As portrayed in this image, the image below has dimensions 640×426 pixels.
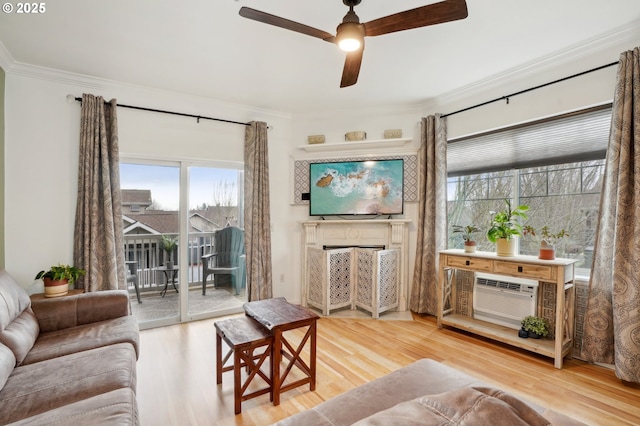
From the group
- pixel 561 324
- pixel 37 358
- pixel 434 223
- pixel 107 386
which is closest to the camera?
pixel 107 386

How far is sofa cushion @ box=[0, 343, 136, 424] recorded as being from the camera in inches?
54.5

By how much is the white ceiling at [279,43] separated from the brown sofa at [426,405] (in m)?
2.25

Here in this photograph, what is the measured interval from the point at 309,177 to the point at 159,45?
2285mm

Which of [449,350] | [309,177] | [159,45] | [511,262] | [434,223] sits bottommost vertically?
[449,350]

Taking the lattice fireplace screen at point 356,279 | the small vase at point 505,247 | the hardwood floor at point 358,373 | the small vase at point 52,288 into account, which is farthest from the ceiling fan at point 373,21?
the small vase at point 52,288

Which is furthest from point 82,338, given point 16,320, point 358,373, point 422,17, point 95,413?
point 422,17

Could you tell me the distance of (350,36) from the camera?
1722 mm

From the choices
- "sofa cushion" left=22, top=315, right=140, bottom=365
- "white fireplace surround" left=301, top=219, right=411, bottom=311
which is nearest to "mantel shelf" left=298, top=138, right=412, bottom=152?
"white fireplace surround" left=301, top=219, right=411, bottom=311

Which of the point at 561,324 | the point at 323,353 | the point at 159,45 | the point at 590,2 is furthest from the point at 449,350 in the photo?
the point at 159,45

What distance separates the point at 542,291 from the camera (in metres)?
2.94

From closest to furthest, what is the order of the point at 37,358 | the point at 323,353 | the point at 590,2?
the point at 37,358, the point at 590,2, the point at 323,353

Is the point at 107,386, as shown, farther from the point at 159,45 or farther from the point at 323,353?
the point at 159,45

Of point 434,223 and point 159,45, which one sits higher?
point 159,45

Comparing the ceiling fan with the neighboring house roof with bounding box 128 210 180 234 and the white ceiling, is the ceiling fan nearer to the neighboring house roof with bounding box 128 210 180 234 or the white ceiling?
the white ceiling
